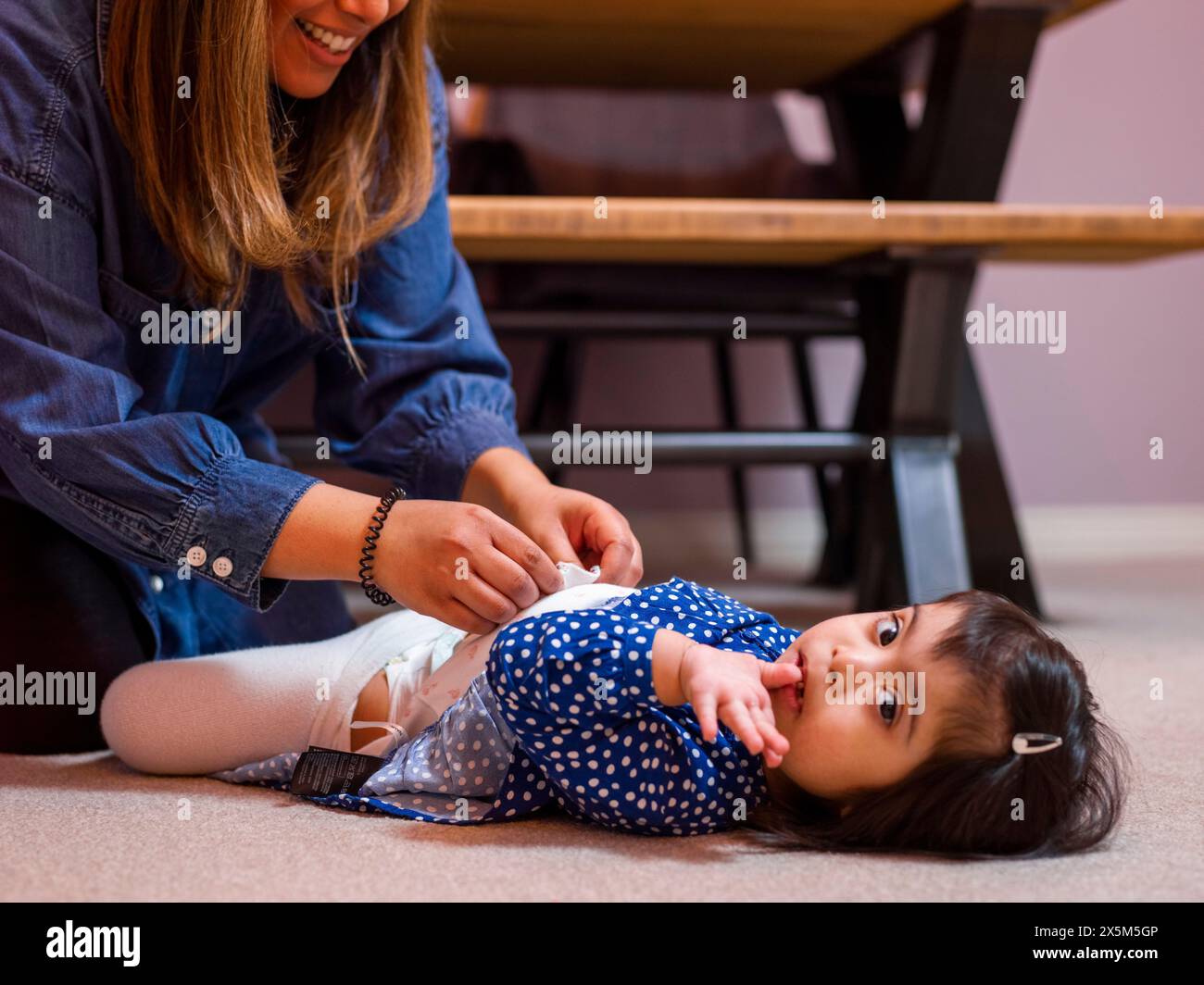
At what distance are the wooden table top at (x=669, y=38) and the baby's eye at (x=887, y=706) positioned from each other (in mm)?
915

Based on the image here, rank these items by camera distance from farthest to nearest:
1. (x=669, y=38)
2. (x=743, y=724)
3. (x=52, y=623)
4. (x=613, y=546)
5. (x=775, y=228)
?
(x=669, y=38) < (x=775, y=228) < (x=52, y=623) < (x=613, y=546) < (x=743, y=724)

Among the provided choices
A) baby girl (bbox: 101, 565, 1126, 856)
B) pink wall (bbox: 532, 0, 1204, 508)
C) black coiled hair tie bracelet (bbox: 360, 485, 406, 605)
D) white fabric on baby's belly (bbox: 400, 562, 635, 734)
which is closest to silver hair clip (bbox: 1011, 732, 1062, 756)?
baby girl (bbox: 101, 565, 1126, 856)

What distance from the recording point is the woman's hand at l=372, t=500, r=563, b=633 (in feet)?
2.43

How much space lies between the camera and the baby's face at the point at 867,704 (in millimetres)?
717

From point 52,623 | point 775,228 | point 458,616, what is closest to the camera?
point 458,616

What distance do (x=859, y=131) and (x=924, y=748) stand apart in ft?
3.89

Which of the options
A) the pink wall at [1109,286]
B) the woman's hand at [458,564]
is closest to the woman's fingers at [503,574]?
the woman's hand at [458,564]

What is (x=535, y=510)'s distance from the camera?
0.90m

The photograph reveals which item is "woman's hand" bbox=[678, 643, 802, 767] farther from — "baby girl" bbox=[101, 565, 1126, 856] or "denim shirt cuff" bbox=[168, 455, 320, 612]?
"denim shirt cuff" bbox=[168, 455, 320, 612]

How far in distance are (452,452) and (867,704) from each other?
0.41 meters

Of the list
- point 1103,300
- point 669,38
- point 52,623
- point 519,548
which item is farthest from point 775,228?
point 1103,300

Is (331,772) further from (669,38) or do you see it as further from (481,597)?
(669,38)

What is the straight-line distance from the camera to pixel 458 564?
74 centimetres

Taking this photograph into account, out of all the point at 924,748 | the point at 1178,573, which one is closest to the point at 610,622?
the point at 924,748
